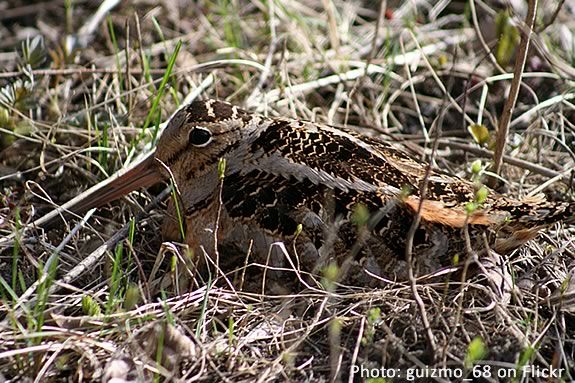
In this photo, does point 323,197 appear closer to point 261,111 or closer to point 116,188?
point 116,188

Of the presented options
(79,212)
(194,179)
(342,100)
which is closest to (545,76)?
(342,100)

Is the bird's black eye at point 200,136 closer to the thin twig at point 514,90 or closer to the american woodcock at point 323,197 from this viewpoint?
the american woodcock at point 323,197

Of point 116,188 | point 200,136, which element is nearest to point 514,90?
point 200,136

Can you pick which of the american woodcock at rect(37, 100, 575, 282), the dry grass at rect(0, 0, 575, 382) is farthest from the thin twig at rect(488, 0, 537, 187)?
the american woodcock at rect(37, 100, 575, 282)

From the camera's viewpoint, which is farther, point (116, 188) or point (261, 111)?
point (261, 111)

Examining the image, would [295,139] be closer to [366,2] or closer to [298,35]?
[298,35]

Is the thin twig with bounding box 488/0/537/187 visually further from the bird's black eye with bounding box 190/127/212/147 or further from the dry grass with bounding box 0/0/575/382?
the bird's black eye with bounding box 190/127/212/147
